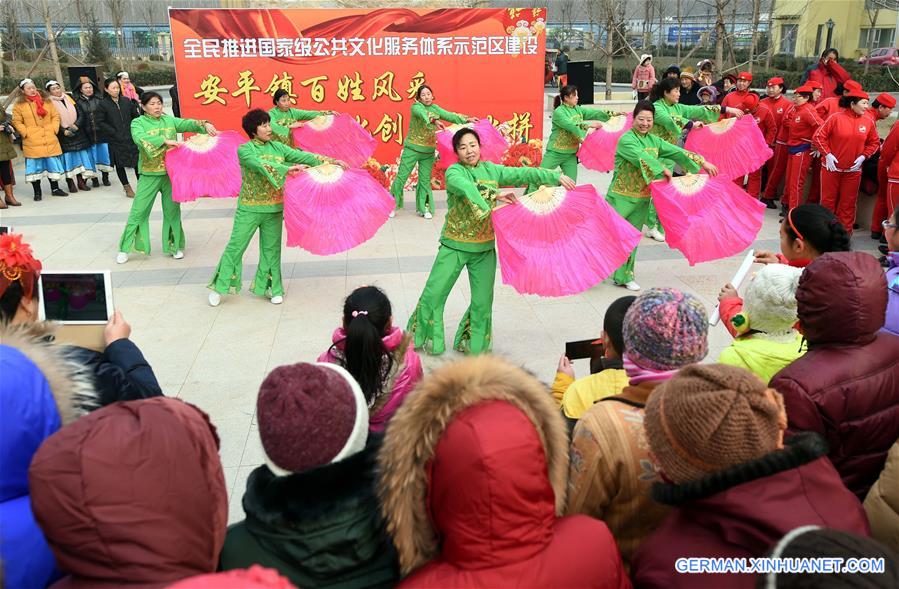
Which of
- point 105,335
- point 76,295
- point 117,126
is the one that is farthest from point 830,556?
point 117,126

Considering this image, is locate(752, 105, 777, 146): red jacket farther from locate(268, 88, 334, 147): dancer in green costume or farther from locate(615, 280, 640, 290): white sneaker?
locate(268, 88, 334, 147): dancer in green costume

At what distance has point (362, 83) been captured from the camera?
9.40 m

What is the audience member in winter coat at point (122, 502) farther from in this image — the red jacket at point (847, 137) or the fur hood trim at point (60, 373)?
the red jacket at point (847, 137)

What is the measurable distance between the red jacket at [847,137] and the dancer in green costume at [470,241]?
4.28m

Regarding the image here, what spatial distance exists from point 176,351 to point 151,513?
3.81m

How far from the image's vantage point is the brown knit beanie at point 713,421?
135 cm

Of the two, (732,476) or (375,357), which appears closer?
(732,476)

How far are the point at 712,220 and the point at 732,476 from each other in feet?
13.0

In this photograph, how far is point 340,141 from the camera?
7.93m

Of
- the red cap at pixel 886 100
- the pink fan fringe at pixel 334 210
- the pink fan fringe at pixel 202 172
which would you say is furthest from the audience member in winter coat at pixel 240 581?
the red cap at pixel 886 100

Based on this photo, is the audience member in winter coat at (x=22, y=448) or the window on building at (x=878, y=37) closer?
the audience member in winter coat at (x=22, y=448)

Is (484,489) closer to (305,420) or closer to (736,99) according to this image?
(305,420)

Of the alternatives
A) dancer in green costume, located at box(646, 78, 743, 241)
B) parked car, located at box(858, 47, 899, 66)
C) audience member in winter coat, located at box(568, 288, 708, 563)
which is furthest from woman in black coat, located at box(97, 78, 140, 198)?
parked car, located at box(858, 47, 899, 66)

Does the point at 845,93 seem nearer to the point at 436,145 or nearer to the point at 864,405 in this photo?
the point at 436,145
